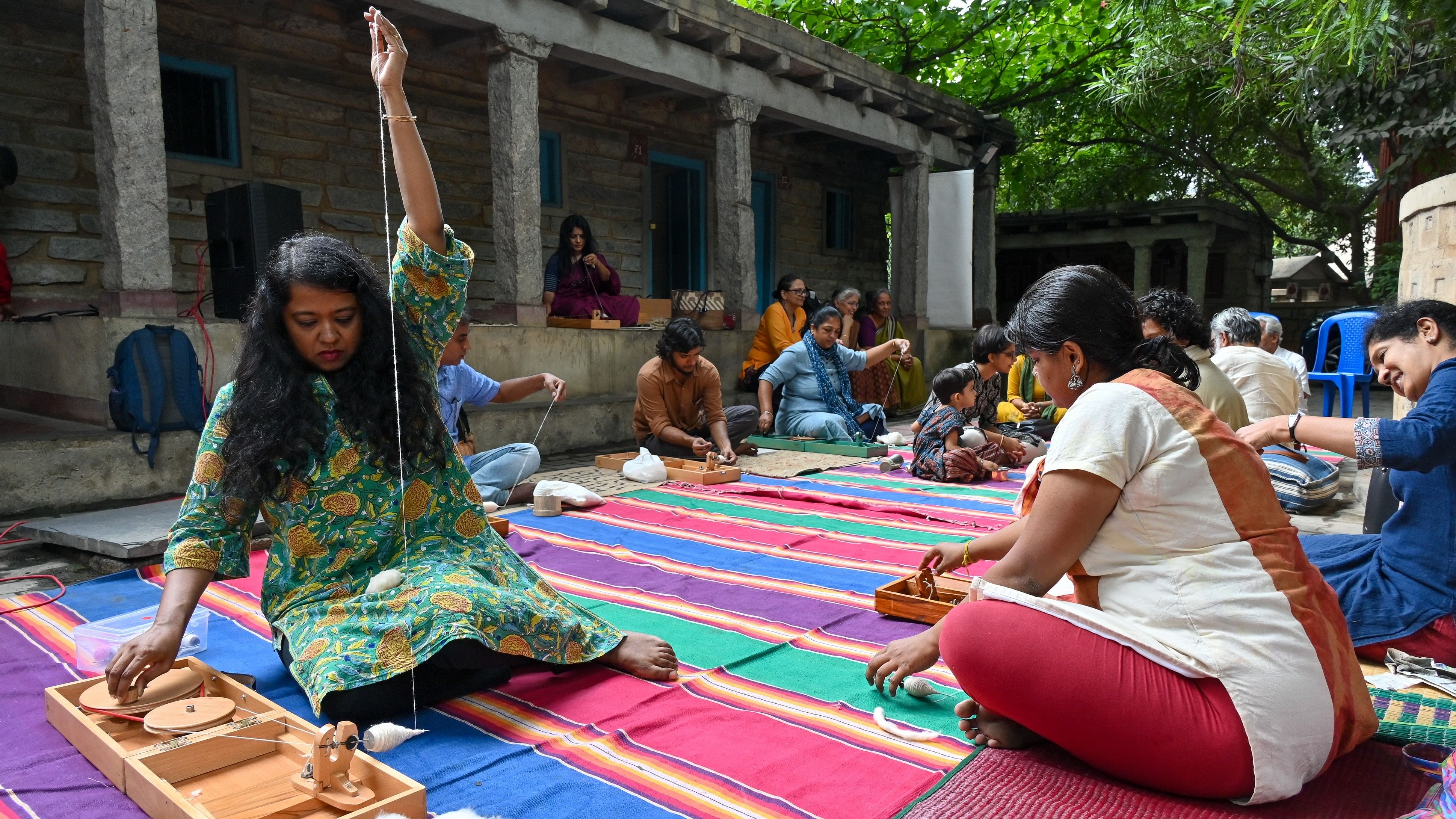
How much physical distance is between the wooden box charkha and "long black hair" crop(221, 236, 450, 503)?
0.52 meters

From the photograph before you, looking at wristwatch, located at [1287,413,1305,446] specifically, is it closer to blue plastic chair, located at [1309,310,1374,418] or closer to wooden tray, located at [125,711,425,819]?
wooden tray, located at [125,711,425,819]

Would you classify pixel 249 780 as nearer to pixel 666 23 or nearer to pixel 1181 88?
pixel 666 23

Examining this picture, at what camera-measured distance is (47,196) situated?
6188mm

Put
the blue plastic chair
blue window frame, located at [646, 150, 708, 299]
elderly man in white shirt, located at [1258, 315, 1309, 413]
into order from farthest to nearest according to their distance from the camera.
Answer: blue window frame, located at [646, 150, 708, 299]
the blue plastic chair
elderly man in white shirt, located at [1258, 315, 1309, 413]

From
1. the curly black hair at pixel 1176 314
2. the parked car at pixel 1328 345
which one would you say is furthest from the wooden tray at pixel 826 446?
the parked car at pixel 1328 345

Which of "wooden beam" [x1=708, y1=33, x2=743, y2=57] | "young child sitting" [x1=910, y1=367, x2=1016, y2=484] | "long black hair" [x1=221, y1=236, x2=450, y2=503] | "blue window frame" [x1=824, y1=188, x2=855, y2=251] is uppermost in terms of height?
"wooden beam" [x1=708, y1=33, x2=743, y2=57]

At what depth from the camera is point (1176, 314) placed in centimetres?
395

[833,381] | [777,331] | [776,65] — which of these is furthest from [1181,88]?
[833,381]

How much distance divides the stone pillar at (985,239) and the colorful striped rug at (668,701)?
926 centimetres

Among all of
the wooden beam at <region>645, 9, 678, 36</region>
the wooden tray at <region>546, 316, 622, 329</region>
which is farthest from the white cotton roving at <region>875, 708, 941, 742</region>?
the wooden beam at <region>645, 9, 678, 36</region>

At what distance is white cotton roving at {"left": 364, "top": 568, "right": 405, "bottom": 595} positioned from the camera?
2322 millimetres

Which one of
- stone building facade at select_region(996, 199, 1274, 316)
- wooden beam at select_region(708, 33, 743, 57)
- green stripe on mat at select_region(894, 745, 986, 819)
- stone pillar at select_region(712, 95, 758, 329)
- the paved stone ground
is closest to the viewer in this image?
green stripe on mat at select_region(894, 745, 986, 819)

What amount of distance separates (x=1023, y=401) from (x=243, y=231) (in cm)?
554

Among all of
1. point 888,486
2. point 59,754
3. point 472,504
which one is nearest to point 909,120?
point 888,486
